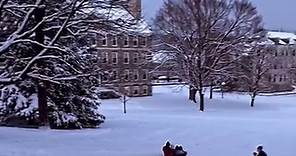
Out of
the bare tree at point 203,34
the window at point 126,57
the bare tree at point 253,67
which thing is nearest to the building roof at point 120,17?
the bare tree at point 203,34

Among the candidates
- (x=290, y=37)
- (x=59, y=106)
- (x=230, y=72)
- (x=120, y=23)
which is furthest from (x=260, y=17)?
(x=290, y=37)

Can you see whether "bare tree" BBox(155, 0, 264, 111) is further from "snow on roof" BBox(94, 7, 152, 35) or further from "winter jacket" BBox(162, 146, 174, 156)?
"winter jacket" BBox(162, 146, 174, 156)

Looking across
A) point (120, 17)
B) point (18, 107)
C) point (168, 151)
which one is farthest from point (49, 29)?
point (18, 107)

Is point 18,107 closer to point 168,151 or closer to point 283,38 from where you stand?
point 168,151

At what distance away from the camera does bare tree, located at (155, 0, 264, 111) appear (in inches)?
1859

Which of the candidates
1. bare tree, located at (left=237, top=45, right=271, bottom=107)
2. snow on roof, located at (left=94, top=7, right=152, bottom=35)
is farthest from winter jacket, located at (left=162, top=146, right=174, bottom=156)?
bare tree, located at (left=237, top=45, right=271, bottom=107)

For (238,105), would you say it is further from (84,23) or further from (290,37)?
(290,37)

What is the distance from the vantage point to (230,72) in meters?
49.4

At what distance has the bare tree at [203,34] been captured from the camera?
4722cm

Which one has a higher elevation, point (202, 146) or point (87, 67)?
point (87, 67)

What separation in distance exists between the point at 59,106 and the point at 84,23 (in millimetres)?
8230

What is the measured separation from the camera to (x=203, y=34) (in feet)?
158

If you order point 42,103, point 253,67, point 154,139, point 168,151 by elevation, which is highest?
point 253,67

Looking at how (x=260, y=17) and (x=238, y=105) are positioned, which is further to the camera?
(x=238, y=105)
